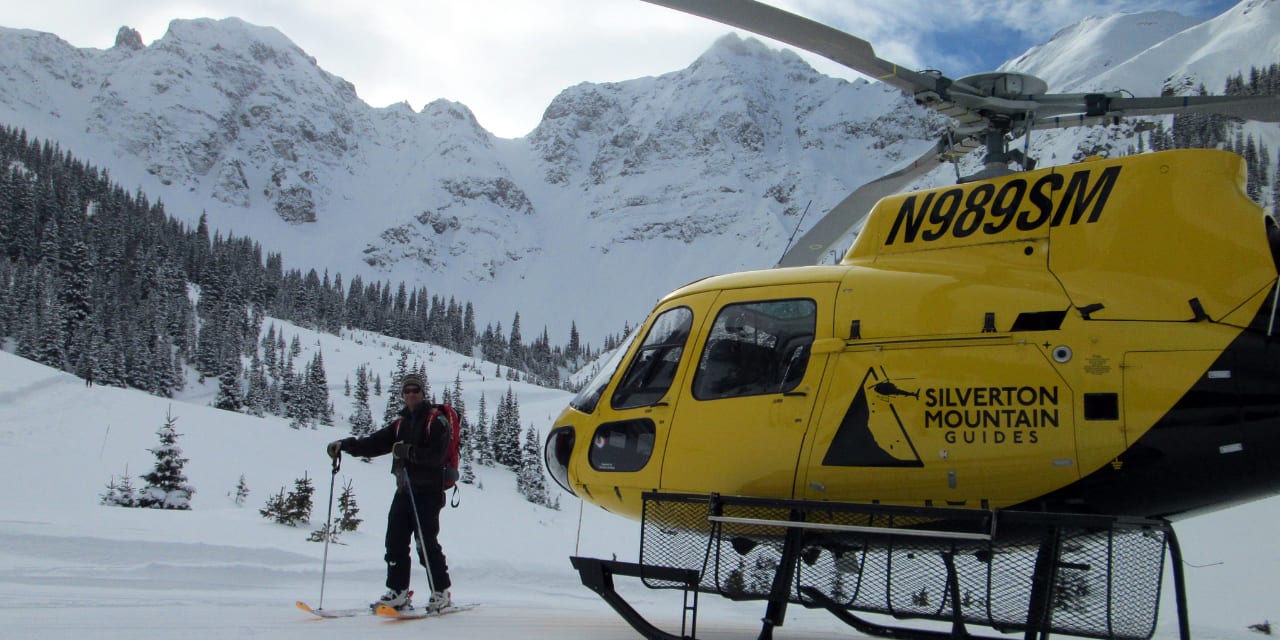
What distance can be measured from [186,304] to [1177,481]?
244 ft

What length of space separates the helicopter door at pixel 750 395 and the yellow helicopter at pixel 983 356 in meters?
0.01

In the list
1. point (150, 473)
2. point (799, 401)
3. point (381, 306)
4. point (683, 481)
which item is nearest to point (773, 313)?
point (799, 401)

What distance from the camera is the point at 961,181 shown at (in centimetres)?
532

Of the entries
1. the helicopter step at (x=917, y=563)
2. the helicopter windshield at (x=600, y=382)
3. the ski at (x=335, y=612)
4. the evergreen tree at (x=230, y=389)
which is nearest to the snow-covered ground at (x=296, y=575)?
the ski at (x=335, y=612)

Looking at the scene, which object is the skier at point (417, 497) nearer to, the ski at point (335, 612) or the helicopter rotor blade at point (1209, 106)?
the ski at point (335, 612)

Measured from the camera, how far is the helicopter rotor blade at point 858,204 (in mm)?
5840

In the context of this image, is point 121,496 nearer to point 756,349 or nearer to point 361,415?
point 756,349

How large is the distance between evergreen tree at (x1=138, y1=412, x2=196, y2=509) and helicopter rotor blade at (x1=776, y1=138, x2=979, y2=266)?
43.6 ft

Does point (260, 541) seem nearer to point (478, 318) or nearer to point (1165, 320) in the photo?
point (1165, 320)

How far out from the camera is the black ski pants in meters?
5.76

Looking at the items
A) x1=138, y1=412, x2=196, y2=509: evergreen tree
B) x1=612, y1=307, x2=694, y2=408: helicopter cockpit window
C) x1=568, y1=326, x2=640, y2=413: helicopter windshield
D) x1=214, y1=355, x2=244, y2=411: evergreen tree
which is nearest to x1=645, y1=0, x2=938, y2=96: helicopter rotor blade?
x1=612, y1=307, x2=694, y2=408: helicopter cockpit window

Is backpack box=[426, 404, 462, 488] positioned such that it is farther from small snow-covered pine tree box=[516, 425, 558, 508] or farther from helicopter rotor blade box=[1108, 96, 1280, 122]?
small snow-covered pine tree box=[516, 425, 558, 508]

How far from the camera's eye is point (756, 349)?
521 cm

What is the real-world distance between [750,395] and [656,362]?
803 mm
